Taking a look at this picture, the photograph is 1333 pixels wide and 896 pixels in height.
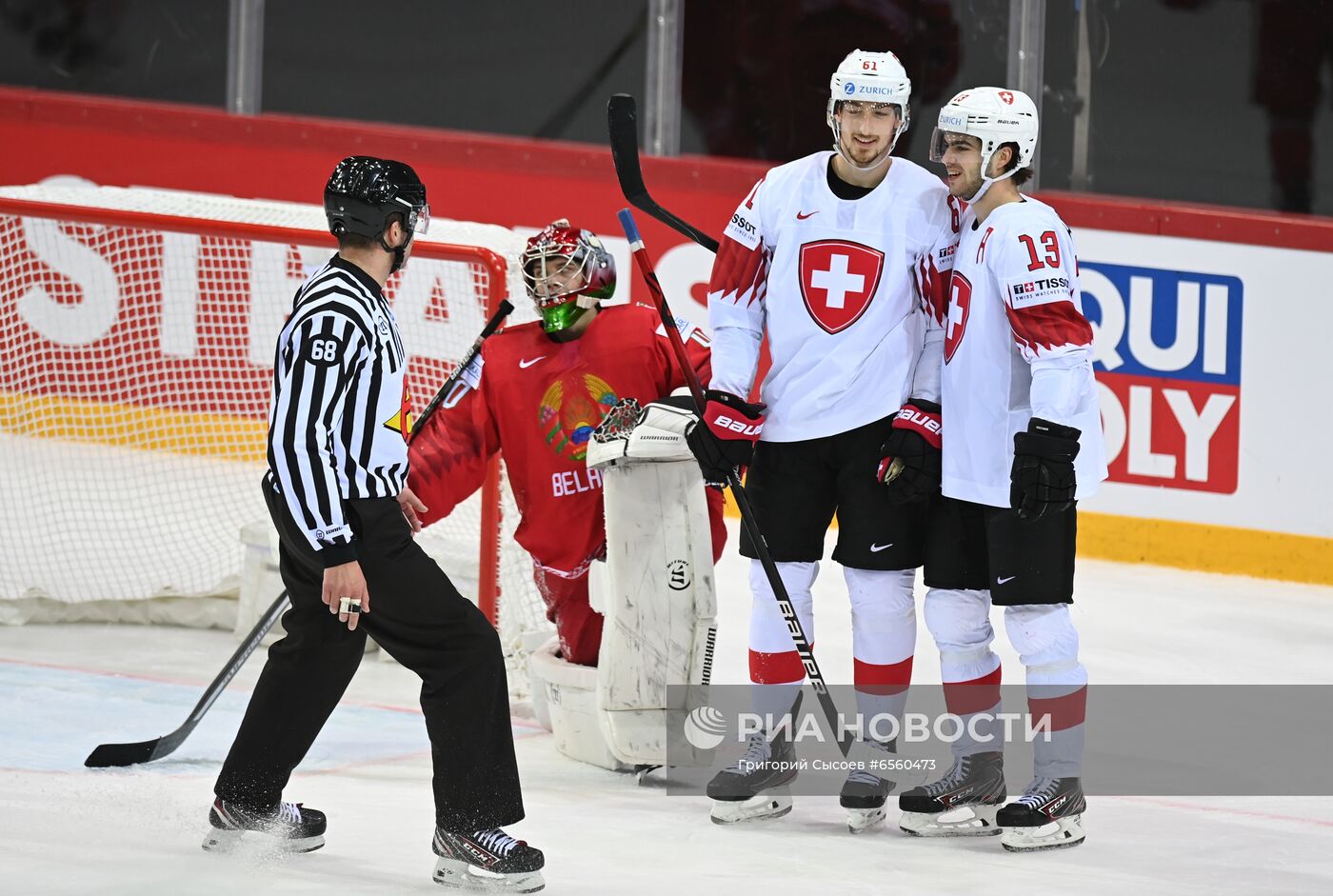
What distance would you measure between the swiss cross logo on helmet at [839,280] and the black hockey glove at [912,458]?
220 millimetres

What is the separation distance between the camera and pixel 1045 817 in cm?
339

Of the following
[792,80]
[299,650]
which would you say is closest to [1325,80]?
[792,80]

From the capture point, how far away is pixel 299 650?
316 centimetres

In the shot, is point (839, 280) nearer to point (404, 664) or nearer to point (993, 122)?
point (993, 122)

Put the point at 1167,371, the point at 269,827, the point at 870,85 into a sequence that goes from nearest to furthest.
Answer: the point at 269,827 → the point at 870,85 → the point at 1167,371

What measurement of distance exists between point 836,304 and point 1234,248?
2631 mm

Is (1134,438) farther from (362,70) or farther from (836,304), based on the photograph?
(362,70)

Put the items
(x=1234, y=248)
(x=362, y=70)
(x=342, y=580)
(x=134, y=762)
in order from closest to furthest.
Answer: (x=342, y=580) < (x=134, y=762) < (x=1234, y=248) < (x=362, y=70)

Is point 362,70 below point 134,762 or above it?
above

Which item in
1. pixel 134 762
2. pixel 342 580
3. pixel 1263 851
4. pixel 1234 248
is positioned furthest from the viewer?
pixel 1234 248

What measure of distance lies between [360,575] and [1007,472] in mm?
1158

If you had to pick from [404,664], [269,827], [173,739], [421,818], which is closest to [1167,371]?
[421,818]

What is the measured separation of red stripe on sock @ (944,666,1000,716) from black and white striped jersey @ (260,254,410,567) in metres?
1.15

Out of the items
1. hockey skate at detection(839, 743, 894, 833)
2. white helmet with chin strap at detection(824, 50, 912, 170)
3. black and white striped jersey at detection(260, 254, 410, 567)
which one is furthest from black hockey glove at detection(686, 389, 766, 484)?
black and white striped jersey at detection(260, 254, 410, 567)
